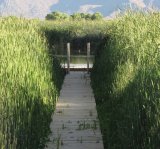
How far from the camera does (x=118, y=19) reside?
40.1 feet

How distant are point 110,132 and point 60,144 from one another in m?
0.81

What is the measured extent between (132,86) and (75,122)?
2.08 metres

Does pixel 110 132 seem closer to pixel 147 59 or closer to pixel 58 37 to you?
pixel 147 59

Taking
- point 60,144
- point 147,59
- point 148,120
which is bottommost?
point 60,144

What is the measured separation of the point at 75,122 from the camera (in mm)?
8273

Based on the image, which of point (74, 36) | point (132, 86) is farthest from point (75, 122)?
point (74, 36)

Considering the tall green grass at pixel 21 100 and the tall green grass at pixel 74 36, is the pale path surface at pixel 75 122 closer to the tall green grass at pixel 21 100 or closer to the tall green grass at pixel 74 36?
the tall green grass at pixel 21 100

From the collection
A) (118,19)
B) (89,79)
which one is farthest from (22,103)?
(89,79)

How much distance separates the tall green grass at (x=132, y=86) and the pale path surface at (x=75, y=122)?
0.51 ft

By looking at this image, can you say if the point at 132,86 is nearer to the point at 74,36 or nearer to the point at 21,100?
the point at 21,100

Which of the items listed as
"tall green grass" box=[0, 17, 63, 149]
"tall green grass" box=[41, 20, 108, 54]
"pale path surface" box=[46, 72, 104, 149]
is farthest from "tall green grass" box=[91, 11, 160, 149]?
"tall green grass" box=[41, 20, 108, 54]

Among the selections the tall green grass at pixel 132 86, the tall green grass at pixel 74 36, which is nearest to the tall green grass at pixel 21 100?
the tall green grass at pixel 132 86

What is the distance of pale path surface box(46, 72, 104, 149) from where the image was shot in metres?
6.94

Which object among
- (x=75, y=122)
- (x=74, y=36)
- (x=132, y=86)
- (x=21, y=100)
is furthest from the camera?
(x=74, y=36)
